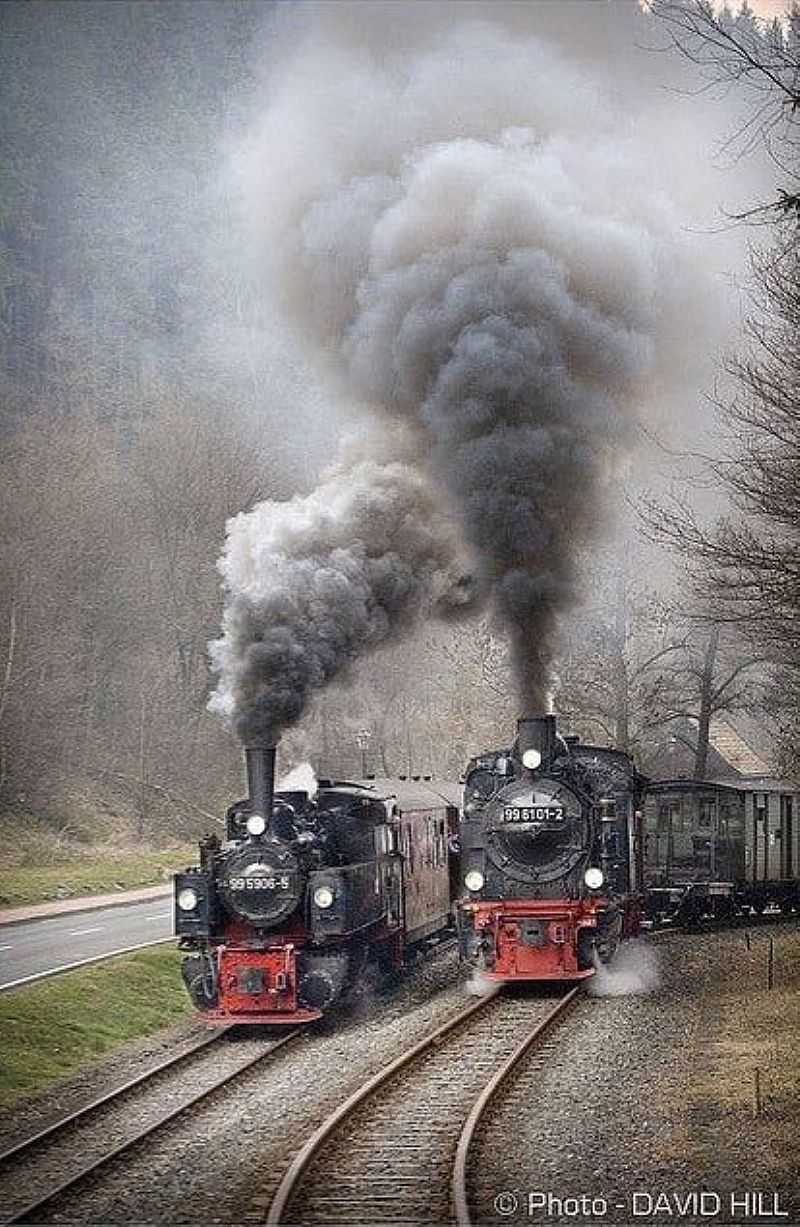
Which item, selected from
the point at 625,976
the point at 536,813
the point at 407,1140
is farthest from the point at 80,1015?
the point at 407,1140

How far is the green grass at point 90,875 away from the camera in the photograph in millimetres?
32062

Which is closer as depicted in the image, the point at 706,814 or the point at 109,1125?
the point at 109,1125

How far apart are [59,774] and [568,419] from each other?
76.1ft

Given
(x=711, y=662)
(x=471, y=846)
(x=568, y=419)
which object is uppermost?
(x=568, y=419)

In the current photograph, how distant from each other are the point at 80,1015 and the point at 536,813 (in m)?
5.68

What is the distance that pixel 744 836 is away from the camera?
28562 mm

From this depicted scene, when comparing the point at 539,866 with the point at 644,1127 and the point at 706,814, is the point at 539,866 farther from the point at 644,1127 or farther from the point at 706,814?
Answer: the point at 706,814

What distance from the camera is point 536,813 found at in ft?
60.6

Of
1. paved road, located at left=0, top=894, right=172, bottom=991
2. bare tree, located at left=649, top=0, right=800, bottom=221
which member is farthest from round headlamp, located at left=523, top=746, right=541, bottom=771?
bare tree, located at left=649, top=0, right=800, bottom=221

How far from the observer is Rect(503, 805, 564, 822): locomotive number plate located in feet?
60.6

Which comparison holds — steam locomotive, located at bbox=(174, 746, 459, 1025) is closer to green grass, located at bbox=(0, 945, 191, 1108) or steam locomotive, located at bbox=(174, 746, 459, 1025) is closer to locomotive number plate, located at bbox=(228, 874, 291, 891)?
locomotive number plate, located at bbox=(228, 874, 291, 891)

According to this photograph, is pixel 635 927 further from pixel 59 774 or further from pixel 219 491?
pixel 219 491

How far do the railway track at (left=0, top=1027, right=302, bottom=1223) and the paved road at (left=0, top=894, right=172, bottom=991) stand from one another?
14.5ft

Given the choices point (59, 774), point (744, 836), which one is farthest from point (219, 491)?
point (744, 836)
